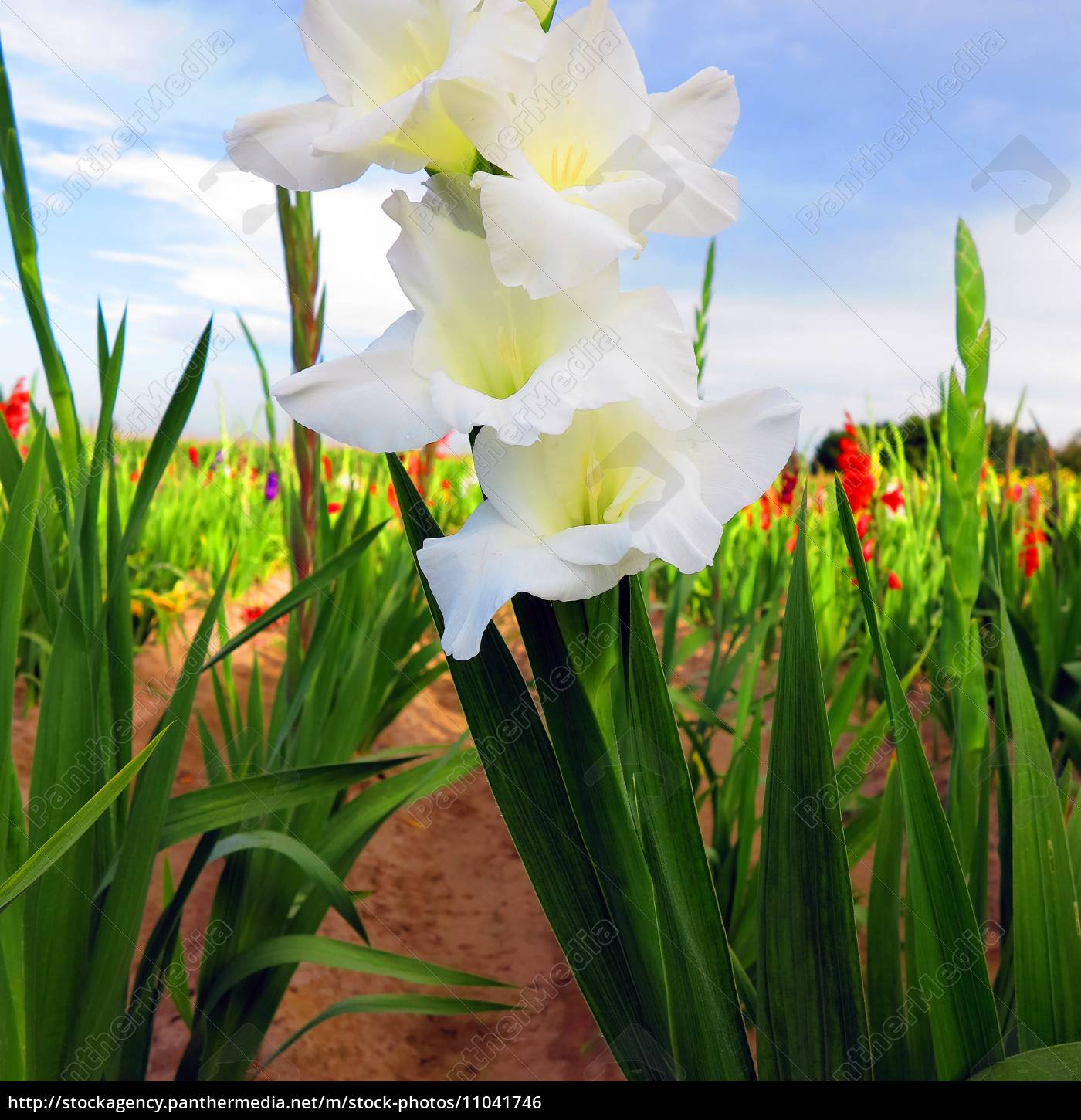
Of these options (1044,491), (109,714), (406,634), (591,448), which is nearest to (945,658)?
(591,448)

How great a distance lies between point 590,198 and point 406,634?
1761 mm

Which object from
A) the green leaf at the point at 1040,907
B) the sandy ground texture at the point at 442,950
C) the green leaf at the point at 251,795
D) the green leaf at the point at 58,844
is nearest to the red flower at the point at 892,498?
the sandy ground texture at the point at 442,950

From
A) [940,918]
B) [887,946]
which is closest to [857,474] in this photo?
[887,946]

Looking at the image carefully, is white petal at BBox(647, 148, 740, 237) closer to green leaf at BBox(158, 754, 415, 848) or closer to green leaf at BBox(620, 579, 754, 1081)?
green leaf at BBox(620, 579, 754, 1081)

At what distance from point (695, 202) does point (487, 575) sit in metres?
0.29

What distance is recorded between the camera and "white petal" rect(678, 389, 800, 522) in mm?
545

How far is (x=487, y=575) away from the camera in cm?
49

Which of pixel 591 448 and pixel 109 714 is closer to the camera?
pixel 591 448

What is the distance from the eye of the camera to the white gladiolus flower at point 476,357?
509mm

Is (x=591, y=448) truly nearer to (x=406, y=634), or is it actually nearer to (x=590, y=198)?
(x=590, y=198)

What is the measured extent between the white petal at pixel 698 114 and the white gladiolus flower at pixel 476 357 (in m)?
0.14

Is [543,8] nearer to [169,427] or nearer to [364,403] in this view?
[364,403]

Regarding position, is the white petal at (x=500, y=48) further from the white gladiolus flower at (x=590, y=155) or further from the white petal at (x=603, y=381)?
the white petal at (x=603, y=381)

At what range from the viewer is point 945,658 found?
A: 108 cm
